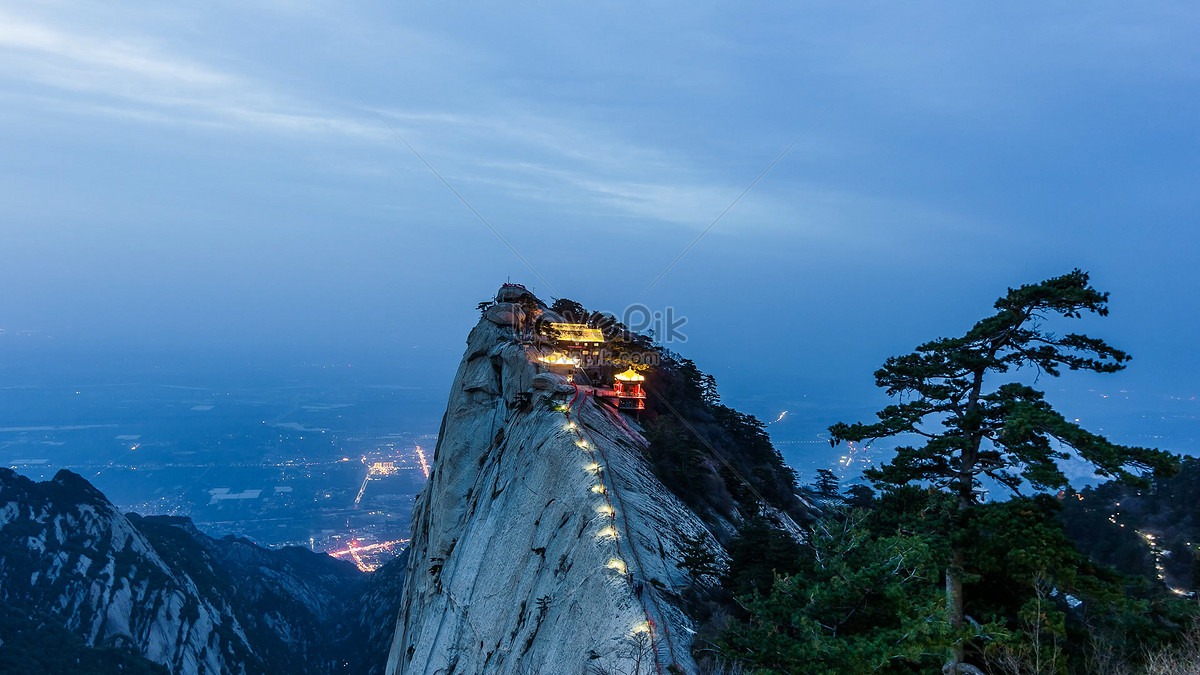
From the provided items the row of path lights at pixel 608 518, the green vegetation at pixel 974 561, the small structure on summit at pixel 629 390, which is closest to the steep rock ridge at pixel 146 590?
the small structure on summit at pixel 629 390

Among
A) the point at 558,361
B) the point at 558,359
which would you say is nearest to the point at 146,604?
the point at 558,359

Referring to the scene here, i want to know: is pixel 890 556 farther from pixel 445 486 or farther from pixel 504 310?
pixel 504 310

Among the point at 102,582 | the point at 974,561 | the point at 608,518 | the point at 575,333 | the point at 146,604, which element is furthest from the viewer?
the point at 146,604

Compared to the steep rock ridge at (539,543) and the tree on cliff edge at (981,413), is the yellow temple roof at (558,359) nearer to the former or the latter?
the steep rock ridge at (539,543)

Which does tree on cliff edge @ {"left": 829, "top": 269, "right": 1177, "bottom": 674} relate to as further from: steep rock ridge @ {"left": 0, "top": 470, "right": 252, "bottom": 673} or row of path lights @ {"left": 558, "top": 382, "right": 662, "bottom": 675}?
steep rock ridge @ {"left": 0, "top": 470, "right": 252, "bottom": 673}

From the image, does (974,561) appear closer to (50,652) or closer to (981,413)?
(981,413)

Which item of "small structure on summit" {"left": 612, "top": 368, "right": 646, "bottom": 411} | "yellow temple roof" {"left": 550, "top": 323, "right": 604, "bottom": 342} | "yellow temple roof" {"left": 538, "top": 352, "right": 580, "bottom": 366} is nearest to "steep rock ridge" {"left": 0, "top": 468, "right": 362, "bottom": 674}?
"yellow temple roof" {"left": 550, "top": 323, "right": 604, "bottom": 342}

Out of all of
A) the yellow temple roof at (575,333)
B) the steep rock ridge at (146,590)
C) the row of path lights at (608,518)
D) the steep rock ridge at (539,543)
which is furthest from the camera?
the steep rock ridge at (146,590)
